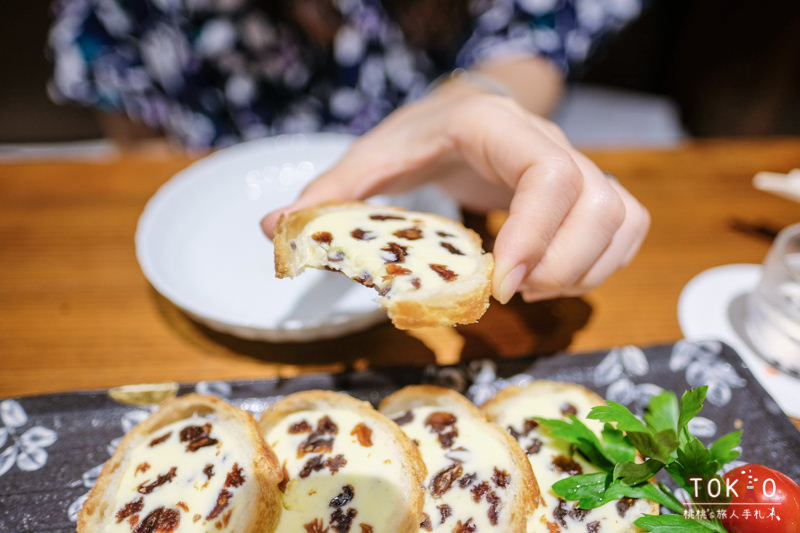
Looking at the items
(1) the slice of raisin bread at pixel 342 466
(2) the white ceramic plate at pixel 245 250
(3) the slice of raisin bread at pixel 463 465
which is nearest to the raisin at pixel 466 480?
(3) the slice of raisin bread at pixel 463 465

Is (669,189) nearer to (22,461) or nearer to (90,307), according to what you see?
(90,307)

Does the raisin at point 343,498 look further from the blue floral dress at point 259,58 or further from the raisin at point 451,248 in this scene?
the blue floral dress at point 259,58

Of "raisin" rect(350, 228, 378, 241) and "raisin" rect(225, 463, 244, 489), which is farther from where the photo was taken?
"raisin" rect(350, 228, 378, 241)

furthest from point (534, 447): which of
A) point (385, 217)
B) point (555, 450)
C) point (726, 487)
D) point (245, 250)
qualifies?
point (245, 250)

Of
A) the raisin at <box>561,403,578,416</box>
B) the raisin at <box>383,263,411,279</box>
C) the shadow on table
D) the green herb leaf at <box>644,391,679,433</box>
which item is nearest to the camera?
the raisin at <box>383,263,411,279</box>

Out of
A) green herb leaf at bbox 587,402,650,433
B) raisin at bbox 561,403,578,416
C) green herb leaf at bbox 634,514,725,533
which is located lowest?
raisin at bbox 561,403,578,416

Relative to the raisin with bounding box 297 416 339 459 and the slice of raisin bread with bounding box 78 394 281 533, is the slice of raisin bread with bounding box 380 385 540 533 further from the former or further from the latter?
the slice of raisin bread with bounding box 78 394 281 533

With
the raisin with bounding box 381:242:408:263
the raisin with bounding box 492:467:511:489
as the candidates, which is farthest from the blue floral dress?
the raisin with bounding box 492:467:511:489
